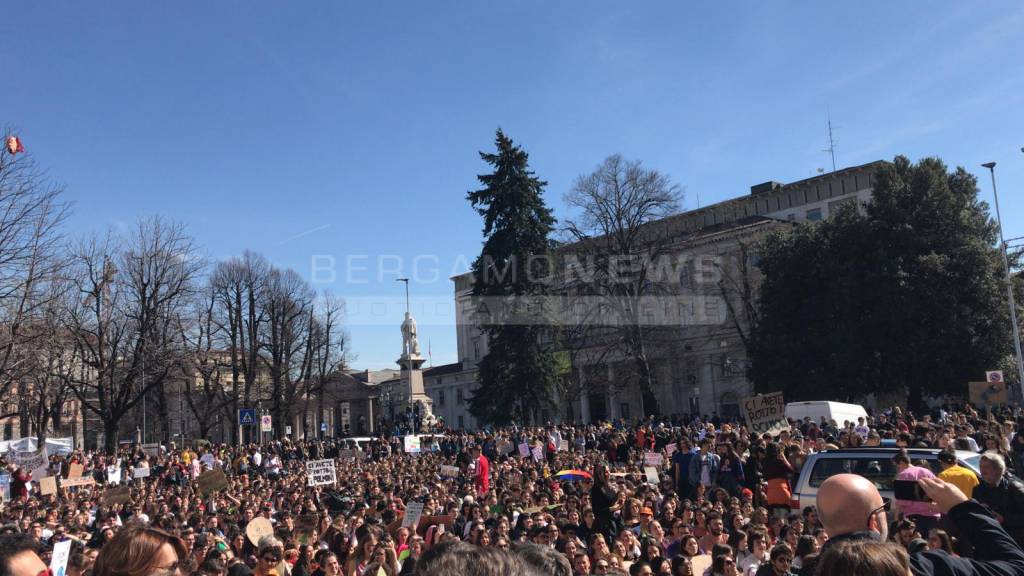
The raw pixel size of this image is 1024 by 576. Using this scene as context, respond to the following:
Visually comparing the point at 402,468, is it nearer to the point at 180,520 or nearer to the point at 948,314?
the point at 180,520

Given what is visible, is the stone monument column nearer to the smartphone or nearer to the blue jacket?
the blue jacket

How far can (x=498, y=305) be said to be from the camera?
41.2 m

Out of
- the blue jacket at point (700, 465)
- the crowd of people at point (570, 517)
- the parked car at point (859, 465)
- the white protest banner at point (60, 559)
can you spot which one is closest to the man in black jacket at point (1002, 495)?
the crowd of people at point (570, 517)

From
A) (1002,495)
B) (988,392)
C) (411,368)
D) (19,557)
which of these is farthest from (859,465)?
(411,368)

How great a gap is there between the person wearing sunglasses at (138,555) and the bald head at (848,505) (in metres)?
2.43

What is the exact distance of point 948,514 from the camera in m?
3.17

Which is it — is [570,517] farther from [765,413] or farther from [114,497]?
[765,413]

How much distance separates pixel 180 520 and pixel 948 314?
108 ft

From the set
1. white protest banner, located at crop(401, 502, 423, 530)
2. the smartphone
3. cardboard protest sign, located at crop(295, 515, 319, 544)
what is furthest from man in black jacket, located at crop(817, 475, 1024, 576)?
white protest banner, located at crop(401, 502, 423, 530)

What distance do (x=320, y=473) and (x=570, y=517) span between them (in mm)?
9934

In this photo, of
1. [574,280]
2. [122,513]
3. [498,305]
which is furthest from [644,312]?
[122,513]

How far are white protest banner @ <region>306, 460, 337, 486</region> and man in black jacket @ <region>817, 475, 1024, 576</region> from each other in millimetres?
18027

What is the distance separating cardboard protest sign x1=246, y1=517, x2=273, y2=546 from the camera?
10.6 metres

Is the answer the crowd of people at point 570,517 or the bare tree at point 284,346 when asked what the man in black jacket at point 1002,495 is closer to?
the crowd of people at point 570,517
